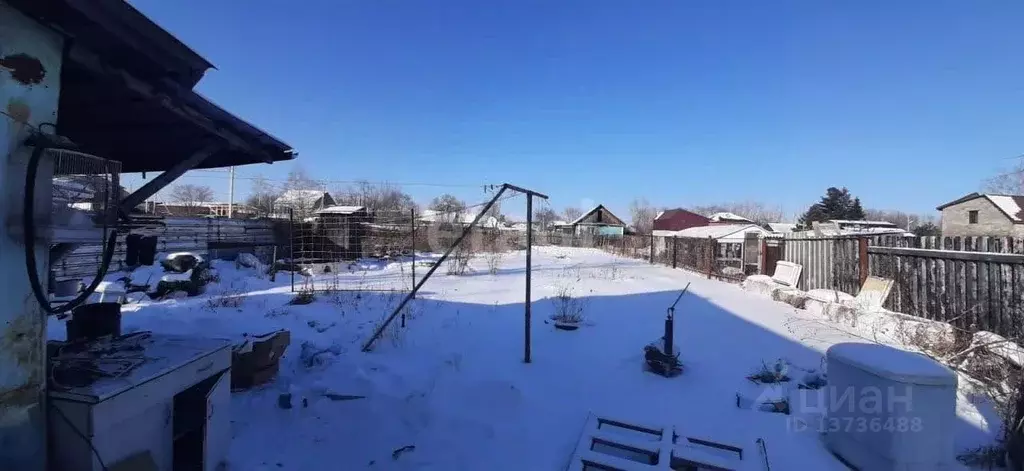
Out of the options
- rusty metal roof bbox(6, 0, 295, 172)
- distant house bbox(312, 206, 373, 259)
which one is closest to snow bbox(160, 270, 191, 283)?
distant house bbox(312, 206, 373, 259)

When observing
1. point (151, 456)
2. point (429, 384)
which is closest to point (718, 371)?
point (429, 384)

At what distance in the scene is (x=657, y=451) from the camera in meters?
3.55

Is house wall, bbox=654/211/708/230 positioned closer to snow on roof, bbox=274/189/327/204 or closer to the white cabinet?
snow on roof, bbox=274/189/327/204

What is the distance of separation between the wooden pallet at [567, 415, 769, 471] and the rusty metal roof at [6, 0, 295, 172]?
3975 millimetres

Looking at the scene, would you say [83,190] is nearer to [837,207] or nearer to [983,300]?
[983,300]

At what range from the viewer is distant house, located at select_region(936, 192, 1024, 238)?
27.2m

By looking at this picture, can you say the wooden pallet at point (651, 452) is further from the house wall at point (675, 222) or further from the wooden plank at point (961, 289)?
the house wall at point (675, 222)

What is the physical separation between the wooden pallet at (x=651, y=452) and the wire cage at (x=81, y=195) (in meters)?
3.59

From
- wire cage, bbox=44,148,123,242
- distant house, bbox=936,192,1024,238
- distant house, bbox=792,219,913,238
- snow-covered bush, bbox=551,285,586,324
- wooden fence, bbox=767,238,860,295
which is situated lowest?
snow-covered bush, bbox=551,285,586,324

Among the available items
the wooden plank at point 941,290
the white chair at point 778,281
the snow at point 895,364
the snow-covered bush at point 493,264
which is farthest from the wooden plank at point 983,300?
the snow-covered bush at point 493,264

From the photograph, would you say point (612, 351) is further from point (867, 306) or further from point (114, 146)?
point (114, 146)

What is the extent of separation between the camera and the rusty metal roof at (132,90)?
2451 mm

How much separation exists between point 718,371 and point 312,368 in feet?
16.7

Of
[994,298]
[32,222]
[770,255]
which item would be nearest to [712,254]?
[770,255]
